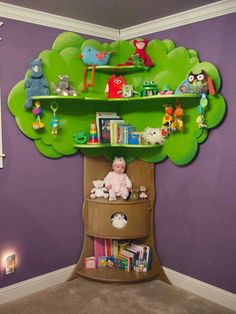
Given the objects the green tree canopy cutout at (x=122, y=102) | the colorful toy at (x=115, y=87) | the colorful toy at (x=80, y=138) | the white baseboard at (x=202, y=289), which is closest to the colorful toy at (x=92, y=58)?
the green tree canopy cutout at (x=122, y=102)

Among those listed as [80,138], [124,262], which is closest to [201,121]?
[80,138]

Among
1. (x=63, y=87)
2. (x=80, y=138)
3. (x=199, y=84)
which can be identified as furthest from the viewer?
(x=80, y=138)

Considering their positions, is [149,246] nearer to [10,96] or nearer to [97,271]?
[97,271]

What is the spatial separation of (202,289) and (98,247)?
88cm

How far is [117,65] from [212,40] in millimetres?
782

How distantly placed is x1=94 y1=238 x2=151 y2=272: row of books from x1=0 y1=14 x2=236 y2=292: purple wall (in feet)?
0.47

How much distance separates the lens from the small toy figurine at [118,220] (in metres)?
2.82

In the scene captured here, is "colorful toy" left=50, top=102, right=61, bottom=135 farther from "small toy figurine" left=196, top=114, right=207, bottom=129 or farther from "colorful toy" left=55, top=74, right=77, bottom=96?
"small toy figurine" left=196, top=114, right=207, bottom=129

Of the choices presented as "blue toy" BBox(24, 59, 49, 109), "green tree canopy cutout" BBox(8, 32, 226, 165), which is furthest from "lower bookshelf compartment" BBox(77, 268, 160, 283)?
"blue toy" BBox(24, 59, 49, 109)

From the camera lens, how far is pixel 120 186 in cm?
292

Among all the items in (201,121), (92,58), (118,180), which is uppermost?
(92,58)

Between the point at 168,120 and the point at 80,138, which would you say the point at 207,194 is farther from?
the point at 80,138

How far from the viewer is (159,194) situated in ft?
9.48

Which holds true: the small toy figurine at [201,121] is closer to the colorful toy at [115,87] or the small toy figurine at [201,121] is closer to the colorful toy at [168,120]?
the colorful toy at [168,120]
